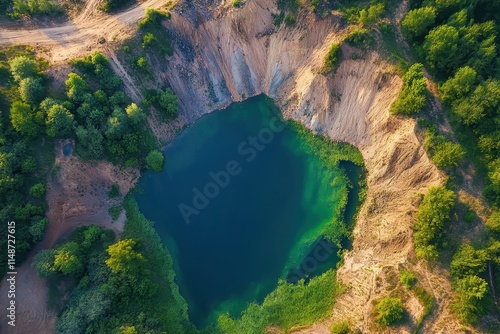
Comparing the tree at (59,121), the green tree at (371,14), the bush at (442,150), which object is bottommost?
the bush at (442,150)

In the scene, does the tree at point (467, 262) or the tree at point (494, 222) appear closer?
the tree at point (467, 262)

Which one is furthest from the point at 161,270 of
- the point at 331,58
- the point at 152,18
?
the point at 331,58

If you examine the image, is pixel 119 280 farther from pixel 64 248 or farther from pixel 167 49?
pixel 167 49

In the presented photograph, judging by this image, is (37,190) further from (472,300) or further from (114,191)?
(472,300)

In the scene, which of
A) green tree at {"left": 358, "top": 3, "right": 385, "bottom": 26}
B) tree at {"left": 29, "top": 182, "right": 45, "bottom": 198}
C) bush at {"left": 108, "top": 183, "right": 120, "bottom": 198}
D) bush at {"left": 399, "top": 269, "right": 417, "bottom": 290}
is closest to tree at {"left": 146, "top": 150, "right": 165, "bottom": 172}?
bush at {"left": 108, "top": 183, "right": 120, "bottom": 198}

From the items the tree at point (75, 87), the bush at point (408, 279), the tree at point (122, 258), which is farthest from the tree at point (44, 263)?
the bush at point (408, 279)

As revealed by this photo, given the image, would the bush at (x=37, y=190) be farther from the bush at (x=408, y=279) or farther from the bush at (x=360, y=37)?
the bush at (x=408, y=279)

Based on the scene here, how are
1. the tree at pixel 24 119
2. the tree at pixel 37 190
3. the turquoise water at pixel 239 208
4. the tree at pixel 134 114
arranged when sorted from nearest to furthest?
the tree at pixel 24 119, the tree at pixel 37 190, the turquoise water at pixel 239 208, the tree at pixel 134 114
